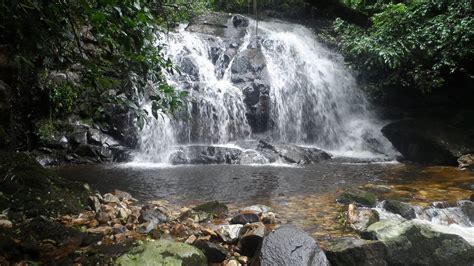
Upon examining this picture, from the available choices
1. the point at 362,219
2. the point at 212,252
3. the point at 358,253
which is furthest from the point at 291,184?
the point at 212,252

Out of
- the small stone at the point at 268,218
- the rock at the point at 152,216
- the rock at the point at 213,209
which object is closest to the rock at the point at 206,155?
the rock at the point at 213,209

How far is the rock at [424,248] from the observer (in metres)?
3.29

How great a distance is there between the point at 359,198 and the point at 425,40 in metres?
6.08

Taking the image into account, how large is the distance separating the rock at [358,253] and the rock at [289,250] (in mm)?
159

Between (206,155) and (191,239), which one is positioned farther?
(206,155)

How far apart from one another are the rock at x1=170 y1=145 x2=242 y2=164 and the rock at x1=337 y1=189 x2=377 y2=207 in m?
4.76

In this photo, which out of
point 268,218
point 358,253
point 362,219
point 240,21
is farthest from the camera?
point 240,21

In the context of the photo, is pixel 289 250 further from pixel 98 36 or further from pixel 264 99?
pixel 264 99

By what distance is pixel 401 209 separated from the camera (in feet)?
15.5

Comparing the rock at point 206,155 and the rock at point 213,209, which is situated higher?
the rock at point 213,209

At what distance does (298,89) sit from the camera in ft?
45.2

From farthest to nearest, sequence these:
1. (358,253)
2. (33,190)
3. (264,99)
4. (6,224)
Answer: (264,99), (33,190), (358,253), (6,224)

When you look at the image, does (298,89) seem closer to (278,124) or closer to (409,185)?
(278,124)

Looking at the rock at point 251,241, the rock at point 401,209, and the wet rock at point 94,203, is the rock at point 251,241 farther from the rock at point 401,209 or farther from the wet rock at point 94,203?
the rock at point 401,209
